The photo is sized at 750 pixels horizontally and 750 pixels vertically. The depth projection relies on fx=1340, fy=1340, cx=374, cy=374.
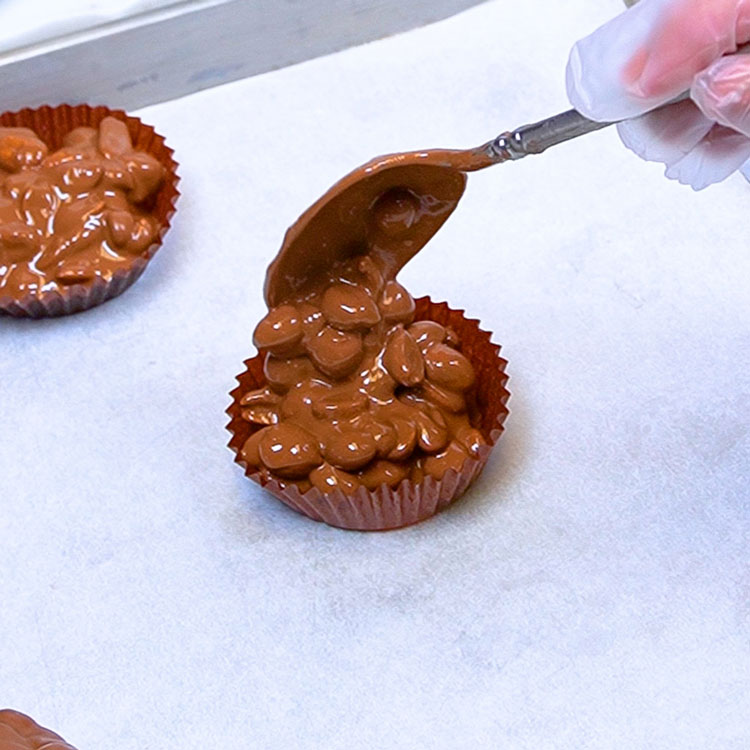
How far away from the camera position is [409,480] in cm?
140

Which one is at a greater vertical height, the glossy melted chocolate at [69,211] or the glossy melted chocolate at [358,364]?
the glossy melted chocolate at [358,364]

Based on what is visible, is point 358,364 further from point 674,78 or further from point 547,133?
point 674,78

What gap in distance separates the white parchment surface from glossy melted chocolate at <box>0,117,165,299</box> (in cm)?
7

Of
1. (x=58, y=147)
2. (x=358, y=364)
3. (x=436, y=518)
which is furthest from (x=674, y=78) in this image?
(x=58, y=147)

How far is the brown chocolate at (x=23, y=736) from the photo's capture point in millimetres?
1032

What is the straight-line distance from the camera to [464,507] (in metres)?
1.48

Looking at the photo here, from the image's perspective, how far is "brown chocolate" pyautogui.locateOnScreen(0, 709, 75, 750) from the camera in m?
1.03

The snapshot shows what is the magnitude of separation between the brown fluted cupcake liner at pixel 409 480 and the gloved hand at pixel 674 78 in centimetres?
34

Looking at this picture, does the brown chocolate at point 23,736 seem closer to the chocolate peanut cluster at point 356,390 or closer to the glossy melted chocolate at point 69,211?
the chocolate peanut cluster at point 356,390

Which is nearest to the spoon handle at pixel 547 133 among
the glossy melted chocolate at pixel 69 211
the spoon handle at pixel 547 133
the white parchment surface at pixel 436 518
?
the spoon handle at pixel 547 133

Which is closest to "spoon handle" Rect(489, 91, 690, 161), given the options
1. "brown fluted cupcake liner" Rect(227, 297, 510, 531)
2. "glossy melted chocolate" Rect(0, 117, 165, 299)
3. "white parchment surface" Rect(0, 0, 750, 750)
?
"brown fluted cupcake liner" Rect(227, 297, 510, 531)

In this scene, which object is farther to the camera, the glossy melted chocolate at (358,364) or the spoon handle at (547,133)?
the glossy melted chocolate at (358,364)

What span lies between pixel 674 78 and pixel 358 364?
445 millimetres

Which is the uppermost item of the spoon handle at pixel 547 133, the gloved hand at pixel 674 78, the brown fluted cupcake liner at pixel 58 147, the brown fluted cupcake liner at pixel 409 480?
the gloved hand at pixel 674 78
